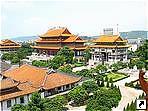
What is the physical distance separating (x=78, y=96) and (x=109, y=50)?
21160 millimetres

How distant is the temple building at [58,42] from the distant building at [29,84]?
63.9 ft

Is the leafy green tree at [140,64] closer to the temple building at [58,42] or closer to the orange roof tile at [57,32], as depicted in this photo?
the temple building at [58,42]

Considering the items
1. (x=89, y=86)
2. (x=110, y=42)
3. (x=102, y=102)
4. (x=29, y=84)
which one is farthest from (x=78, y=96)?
(x=110, y=42)

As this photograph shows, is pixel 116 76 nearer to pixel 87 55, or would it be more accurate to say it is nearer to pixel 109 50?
pixel 109 50

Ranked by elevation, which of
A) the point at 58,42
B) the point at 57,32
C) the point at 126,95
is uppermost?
the point at 57,32

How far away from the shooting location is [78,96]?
58.7ft

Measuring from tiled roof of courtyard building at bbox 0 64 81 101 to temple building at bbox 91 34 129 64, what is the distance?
55.5ft

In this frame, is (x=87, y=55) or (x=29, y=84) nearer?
(x=29, y=84)

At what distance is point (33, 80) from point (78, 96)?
3867 mm

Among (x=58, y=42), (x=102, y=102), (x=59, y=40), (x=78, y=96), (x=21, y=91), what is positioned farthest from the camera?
(x=59, y=40)

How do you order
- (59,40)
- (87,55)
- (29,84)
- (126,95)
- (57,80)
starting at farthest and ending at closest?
(59,40)
(87,55)
(126,95)
(57,80)
(29,84)

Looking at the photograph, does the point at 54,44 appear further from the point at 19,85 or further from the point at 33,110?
the point at 33,110

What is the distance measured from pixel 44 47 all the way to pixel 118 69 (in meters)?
A: 17.1

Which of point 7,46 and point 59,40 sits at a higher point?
point 59,40
